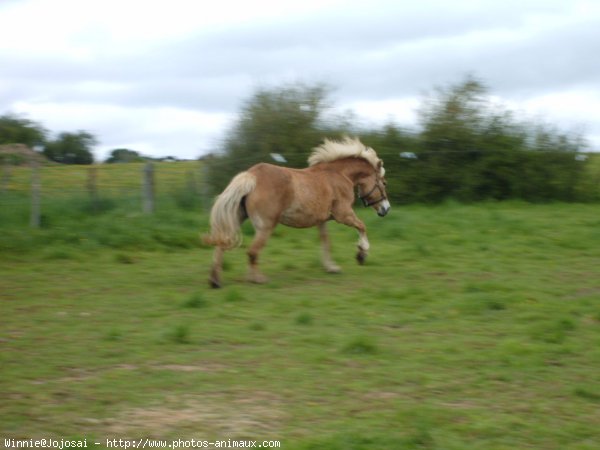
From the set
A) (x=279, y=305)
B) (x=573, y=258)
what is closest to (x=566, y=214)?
(x=573, y=258)

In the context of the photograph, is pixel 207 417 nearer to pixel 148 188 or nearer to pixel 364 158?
pixel 364 158

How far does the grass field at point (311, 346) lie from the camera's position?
204 inches

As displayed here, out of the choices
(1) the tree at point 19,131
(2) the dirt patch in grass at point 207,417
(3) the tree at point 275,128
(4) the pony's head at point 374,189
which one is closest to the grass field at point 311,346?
(2) the dirt patch in grass at point 207,417

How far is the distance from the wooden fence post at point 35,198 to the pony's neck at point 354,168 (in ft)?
20.3

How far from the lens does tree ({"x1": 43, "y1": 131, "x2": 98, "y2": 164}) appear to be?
35719 mm

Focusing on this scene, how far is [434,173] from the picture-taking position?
1912 cm

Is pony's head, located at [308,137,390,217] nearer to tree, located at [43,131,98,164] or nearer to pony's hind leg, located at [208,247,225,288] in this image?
pony's hind leg, located at [208,247,225,288]

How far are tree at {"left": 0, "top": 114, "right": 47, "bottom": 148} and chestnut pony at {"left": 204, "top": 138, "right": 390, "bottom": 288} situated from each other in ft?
77.2

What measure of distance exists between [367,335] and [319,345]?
0.59 m

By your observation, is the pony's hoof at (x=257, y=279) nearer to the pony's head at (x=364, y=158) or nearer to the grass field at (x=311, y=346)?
the grass field at (x=311, y=346)

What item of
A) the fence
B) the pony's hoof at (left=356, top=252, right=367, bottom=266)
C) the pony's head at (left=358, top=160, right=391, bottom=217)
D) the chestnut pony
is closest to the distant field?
the fence

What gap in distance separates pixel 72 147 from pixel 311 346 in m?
31.9

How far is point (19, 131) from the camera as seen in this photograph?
108 ft

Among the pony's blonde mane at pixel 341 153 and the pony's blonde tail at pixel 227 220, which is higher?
the pony's blonde mane at pixel 341 153
